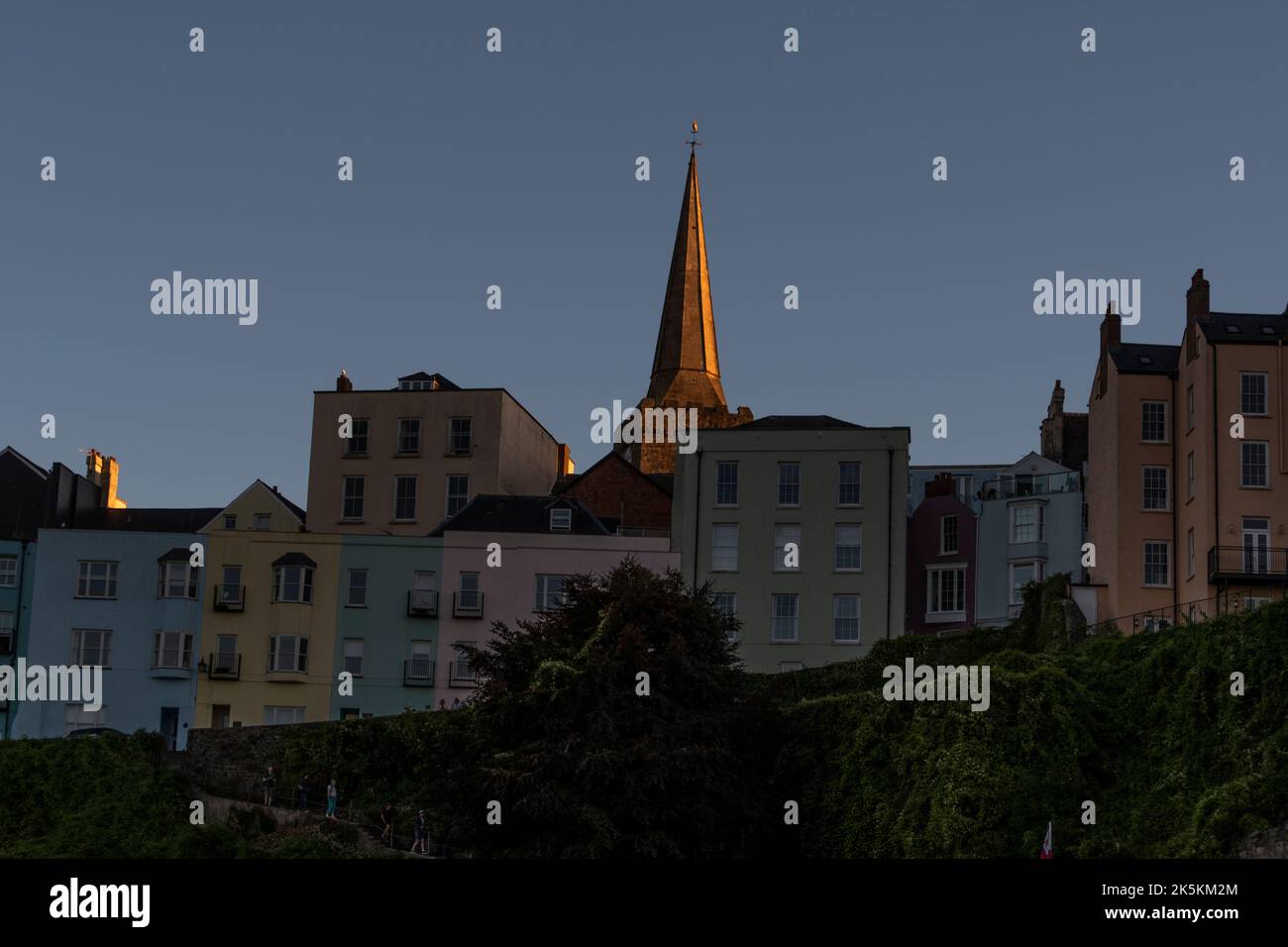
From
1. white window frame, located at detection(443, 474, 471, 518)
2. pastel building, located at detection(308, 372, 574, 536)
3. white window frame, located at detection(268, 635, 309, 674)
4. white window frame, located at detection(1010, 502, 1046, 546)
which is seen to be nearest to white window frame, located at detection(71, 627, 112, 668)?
white window frame, located at detection(268, 635, 309, 674)

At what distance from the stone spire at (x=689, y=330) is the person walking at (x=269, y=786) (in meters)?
71.3

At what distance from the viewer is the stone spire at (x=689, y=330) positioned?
142 meters

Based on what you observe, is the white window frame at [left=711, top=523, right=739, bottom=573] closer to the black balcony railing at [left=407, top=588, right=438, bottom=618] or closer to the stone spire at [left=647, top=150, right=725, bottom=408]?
the black balcony railing at [left=407, top=588, right=438, bottom=618]

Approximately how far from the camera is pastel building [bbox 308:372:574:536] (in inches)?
3494

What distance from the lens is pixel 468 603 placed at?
263ft

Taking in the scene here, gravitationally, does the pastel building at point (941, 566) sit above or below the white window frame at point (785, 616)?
above

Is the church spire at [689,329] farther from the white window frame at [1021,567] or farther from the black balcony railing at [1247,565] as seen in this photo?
the black balcony railing at [1247,565]

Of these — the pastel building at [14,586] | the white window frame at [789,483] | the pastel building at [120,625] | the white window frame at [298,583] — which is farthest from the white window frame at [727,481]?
the pastel building at [14,586]

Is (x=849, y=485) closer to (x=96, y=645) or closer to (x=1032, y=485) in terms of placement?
(x=1032, y=485)

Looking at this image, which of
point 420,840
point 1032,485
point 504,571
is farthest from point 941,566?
point 420,840
